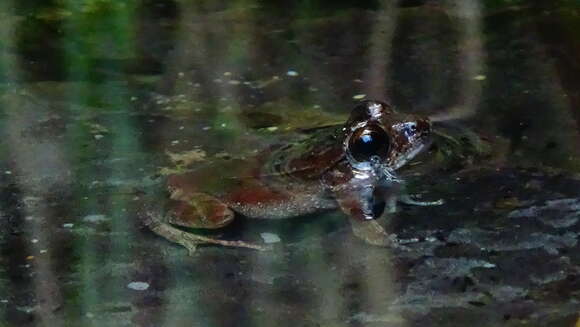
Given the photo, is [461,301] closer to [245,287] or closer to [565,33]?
[245,287]

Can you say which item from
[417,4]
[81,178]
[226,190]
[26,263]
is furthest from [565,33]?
[26,263]

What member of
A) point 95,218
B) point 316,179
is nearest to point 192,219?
point 95,218

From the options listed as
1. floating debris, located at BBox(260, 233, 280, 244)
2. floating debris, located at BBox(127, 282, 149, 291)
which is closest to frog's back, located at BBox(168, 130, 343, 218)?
floating debris, located at BBox(260, 233, 280, 244)

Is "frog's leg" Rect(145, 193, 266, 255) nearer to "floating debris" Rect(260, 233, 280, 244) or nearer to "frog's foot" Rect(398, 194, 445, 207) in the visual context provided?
"floating debris" Rect(260, 233, 280, 244)

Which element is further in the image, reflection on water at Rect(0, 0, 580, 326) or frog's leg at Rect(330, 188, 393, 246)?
frog's leg at Rect(330, 188, 393, 246)

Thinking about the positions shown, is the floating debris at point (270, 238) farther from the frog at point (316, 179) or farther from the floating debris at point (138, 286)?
the floating debris at point (138, 286)

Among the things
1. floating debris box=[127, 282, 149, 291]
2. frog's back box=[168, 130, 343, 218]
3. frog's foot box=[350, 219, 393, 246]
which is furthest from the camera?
frog's back box=[168, 130, 343, 218]
